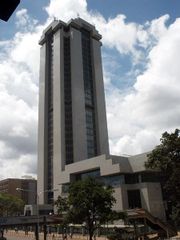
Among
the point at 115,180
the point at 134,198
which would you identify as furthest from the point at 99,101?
the point at 134,198

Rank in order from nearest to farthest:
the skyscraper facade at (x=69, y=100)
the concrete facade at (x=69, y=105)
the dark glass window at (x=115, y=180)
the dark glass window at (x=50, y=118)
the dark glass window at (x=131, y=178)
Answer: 1. the dark glass window at (x=115, y=180)
2. the dark glass window at (x=131, y=178)
3. the concrete facade at (x=69, y=105)
4. the skyscraper facade at (x=69, y=100)
5. the dark glass window at (x=50, y=118)

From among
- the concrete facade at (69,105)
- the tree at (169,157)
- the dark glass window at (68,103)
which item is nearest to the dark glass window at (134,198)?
the concrete facade at (69,105)

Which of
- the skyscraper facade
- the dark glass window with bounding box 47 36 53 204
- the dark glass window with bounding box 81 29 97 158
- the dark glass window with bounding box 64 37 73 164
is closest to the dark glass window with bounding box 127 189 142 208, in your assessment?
the skyscraper facade

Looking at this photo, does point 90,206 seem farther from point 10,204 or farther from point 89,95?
point 10,204

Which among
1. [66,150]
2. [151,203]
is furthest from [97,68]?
[151,203]

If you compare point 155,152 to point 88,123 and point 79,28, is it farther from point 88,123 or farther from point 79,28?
point 79,28

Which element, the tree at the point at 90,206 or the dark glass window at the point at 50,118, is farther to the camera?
the dark glass window at the point at 50,118

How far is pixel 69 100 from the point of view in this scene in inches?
5881

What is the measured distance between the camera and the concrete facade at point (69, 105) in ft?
449

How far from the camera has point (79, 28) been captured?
550ft

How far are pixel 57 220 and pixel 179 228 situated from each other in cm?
3580

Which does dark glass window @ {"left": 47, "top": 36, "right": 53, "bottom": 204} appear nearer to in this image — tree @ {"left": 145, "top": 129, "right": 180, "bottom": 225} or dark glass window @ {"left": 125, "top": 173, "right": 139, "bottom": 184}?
dark glass window @ {"left": 125, "top": 173, "right": 139, "bottom": 184}

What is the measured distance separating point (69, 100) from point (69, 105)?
2.71 m

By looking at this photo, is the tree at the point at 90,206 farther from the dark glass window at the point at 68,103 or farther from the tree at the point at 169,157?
the dark glass window at the point at 68,103
